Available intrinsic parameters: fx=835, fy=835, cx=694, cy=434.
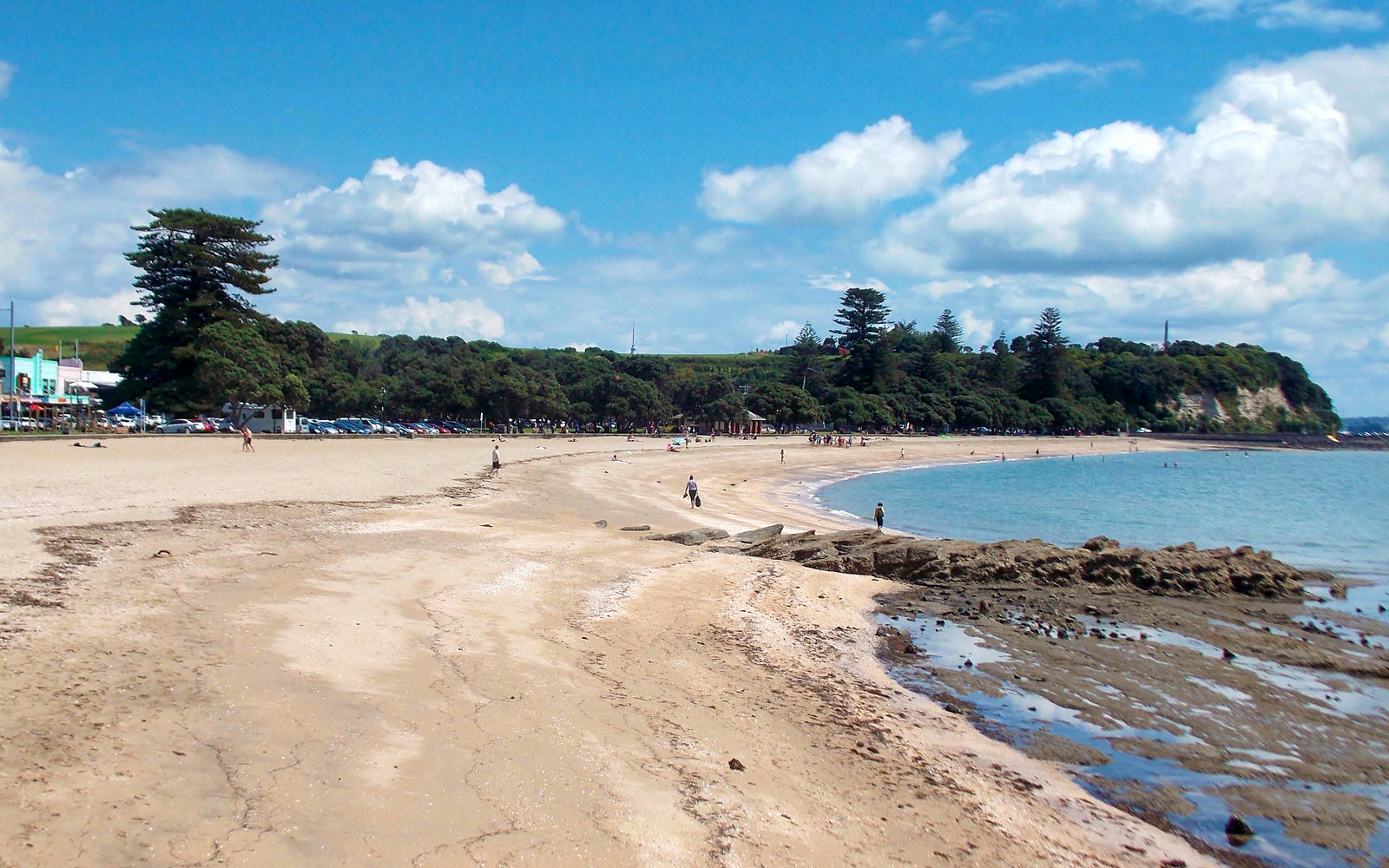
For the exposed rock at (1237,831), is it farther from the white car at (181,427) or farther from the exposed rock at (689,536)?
the white car at (181,427)

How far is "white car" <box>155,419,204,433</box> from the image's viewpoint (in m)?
56.5

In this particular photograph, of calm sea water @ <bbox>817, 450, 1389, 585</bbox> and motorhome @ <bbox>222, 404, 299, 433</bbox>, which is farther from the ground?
motorhome @ <bbox>222, 404, 299, 433</bbox>

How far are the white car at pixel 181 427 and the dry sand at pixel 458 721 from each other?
46111mm

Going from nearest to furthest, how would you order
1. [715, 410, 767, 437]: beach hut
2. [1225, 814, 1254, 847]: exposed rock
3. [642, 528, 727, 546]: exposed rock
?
[1225, 814, 1254, 847]: exposed rock < [642, 528, 727, 546]: exposed rock < [715, 410, 767, 437]: beach hut

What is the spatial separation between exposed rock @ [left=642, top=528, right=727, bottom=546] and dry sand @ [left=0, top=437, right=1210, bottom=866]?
409 cm

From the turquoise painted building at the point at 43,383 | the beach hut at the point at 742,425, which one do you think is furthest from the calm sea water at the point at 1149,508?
the turquoise painted building at the point at 43,383

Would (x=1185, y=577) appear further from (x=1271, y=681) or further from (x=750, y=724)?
(x=750, y=724)

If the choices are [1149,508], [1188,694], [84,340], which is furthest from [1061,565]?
[84,340]

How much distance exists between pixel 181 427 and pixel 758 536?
5221 cm

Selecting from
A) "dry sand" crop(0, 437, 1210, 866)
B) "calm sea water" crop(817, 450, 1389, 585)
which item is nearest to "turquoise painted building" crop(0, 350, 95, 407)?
"calm sea water" crop(817, 450, 1389, 585)

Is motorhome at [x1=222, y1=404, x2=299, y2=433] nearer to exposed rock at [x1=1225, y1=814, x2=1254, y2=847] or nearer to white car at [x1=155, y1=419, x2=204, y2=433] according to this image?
white car at [x1=155, y1=419, x2=204, y2=433]

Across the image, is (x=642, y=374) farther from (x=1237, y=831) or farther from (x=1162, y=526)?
(x=1237, y=831)

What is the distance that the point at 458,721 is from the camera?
7.02m

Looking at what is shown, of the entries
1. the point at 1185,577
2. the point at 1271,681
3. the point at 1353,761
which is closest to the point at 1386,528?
the point at 1185,577
